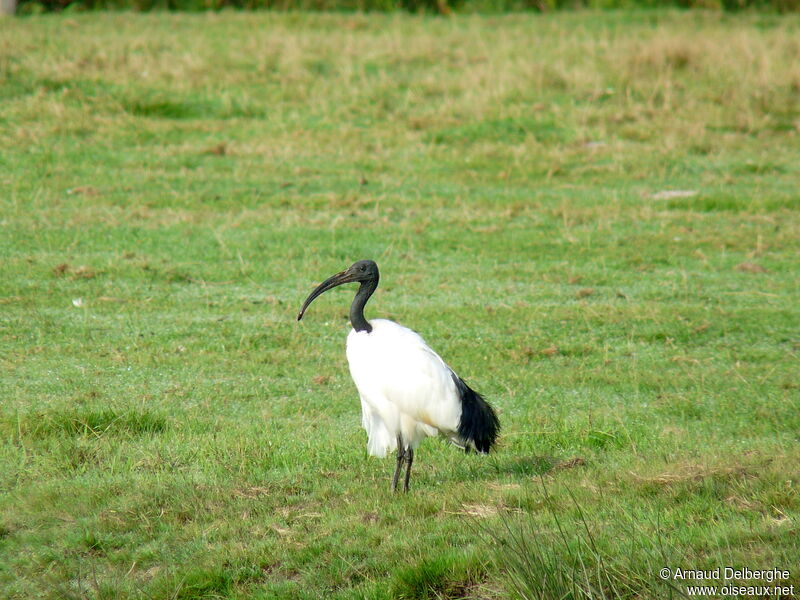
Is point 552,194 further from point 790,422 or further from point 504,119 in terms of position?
point 790,422

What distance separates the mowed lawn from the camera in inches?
198

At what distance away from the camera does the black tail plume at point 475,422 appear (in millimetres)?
5766

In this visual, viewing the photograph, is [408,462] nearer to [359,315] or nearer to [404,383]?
[404,383]

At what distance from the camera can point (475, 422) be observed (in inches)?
228

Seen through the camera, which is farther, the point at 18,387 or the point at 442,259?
the point at 442,259

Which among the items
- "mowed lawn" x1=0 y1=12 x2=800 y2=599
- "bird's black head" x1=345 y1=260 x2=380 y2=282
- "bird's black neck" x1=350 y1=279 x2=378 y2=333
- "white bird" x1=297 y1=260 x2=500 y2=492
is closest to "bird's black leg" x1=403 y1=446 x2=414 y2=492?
"white bird" x1=297 y1=260 x2=500 y2=492

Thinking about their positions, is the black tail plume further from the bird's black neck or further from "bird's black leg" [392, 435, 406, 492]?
the bird's black neck

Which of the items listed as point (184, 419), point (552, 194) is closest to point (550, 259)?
point (552, 194)

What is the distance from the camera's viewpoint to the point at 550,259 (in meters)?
10.6

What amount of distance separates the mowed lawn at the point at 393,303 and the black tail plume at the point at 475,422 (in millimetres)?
216

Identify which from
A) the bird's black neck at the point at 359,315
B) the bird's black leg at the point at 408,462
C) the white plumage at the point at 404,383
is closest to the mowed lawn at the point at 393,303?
the bird's black leg at the point at 408,462

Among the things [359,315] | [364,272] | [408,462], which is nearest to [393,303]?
[364,272]

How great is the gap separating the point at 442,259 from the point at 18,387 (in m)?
4.55

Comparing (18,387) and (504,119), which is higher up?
(504,119)
